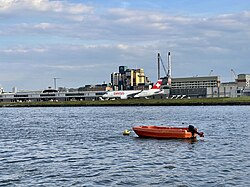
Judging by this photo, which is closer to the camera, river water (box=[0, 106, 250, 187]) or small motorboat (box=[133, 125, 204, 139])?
river water (box=[0, 106, 250, 187])

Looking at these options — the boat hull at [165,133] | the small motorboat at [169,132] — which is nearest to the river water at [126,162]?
the small motorboat at [169,132]

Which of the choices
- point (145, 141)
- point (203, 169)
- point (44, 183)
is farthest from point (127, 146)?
point (44, 183)

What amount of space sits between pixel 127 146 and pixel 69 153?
9.08 meters

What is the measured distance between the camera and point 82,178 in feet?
113

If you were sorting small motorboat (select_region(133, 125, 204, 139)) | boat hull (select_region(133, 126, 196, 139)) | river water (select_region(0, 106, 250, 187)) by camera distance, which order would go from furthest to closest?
boat hull (select_region(133, 126, 196, 139)) < small motorboat (select_region(133, 125, 204, 139)) < river water (select_region(0, 106, 250, 187))

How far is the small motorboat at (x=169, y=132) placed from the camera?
61.5 m

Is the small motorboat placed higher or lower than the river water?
higher

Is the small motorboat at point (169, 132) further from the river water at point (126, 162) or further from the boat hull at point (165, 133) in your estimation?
the river water at point (126, 162)

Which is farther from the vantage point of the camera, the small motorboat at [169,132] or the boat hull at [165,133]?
the boat hull at [165,133]

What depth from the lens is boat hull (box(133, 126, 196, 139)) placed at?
61625 mm

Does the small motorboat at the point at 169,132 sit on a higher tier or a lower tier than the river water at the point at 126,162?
higher

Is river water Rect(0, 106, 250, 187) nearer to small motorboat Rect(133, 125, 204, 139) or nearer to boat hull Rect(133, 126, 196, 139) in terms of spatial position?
small motorboat Rect(133, 125, 204, 139)

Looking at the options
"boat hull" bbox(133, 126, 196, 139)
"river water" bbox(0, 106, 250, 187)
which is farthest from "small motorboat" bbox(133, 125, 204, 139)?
"river water" bbox(0, 106, 250, 187)

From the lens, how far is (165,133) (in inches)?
2466
